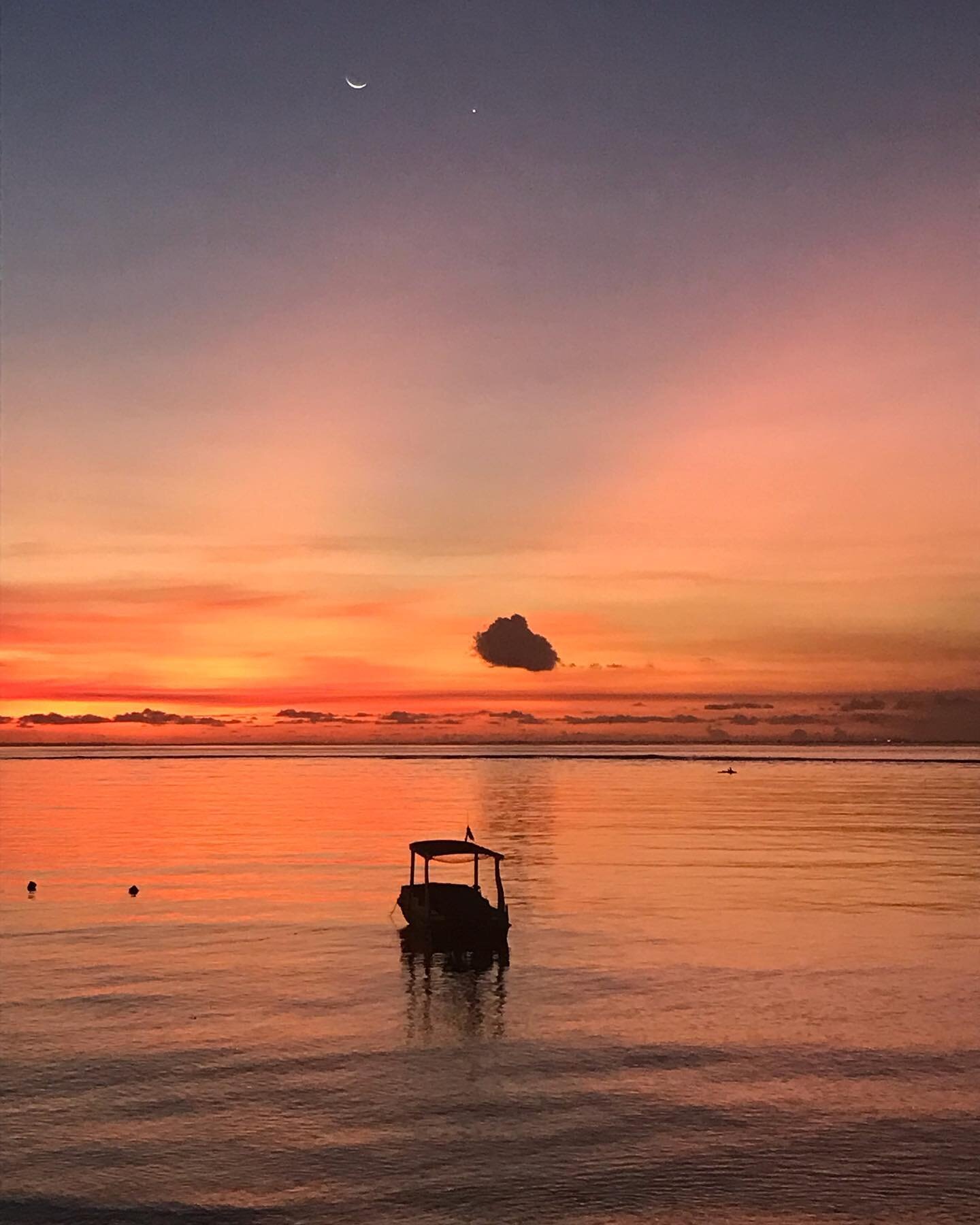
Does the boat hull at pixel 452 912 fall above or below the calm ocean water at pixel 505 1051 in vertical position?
above

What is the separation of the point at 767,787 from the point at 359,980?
15798cm

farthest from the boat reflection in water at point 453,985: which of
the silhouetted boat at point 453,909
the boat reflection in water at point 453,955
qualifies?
the silhouetted boat at point 453,909

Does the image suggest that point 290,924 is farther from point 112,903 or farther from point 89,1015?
point 89,1015

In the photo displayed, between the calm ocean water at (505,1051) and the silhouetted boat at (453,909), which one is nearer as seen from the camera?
the calm ocean water at (505,1051)

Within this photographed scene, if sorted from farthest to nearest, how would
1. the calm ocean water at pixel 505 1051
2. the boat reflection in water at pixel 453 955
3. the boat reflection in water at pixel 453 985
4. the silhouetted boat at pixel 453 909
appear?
1. the silhouetted boat at pixel 453 909
2. the boat reflection in water at pixel 453 955
3. the boat reflection in water at pixel 453 985
4. the calm ocean water at pixel 505 1051

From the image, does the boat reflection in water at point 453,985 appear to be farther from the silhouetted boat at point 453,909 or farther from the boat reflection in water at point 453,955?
the silhouetted boat at point 453,909

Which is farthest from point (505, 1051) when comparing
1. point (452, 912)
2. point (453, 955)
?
point (452, 912)

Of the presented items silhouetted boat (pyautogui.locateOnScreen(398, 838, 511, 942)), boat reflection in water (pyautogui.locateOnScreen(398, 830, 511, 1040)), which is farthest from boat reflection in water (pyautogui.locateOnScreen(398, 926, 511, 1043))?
silhouetted boat (pyautogui.locateOnScreen(398, 838, 511, 942))

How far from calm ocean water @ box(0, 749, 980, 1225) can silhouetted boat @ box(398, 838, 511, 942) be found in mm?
1646

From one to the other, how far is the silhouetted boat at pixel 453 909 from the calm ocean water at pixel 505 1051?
64.8 inches

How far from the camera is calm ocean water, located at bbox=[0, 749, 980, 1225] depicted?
24.1m

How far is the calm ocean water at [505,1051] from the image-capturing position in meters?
24.1

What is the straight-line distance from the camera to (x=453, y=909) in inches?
2024

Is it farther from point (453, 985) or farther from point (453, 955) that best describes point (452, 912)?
point (453, 985)
